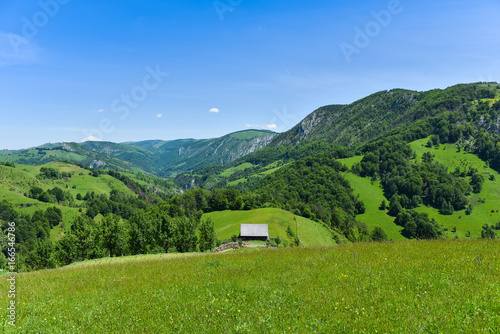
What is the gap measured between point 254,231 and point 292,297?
79932mm

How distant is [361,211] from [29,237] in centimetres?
22330

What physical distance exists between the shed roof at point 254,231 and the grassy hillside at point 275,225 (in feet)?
15.2

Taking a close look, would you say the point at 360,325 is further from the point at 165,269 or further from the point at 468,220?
the point at 468,220

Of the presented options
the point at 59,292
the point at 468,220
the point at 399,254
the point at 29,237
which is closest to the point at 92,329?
the point at 59,292

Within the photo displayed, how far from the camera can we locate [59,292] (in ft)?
35.0

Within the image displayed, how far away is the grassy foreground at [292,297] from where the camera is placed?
6.52 meters

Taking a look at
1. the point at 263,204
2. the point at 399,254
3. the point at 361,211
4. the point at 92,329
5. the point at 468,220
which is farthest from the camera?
the point at 361,211

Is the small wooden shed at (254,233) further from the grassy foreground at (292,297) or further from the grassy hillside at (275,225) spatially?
the grassy foreground at (292,297)

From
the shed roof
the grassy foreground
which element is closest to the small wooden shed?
the shed roof

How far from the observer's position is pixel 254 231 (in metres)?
86.2

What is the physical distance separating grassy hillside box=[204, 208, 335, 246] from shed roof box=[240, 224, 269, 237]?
15.2 ft

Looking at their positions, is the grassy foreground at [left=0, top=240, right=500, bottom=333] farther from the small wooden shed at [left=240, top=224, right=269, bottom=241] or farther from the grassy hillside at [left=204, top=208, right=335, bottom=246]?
the grassy hillside at [left=204, top=208, right=335, bottom=246]

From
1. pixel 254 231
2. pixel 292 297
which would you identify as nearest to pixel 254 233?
pixel 254 231

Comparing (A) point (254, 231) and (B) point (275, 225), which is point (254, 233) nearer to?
(A) point (254, 231)
